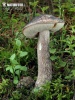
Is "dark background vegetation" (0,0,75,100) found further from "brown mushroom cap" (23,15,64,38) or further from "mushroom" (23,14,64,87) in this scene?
"brown mushroom cap" (23,15,64,38)

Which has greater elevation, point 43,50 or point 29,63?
point 43,50

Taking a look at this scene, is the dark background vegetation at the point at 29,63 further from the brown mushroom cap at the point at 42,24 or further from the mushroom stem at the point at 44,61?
the brown mushroom cap at the point at 42,24

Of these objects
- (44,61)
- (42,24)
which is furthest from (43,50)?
(42,24)

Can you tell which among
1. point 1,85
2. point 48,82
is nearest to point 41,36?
point 48,82

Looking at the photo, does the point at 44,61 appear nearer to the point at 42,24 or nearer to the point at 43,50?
the point at 43,50

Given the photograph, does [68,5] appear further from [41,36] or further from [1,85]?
[1,85]

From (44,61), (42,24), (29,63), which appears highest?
(42,24)

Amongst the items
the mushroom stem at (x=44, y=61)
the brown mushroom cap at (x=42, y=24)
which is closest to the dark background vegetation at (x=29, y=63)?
the mushroom stem at (x=44, y=61)

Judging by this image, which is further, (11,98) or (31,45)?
(31,45)
